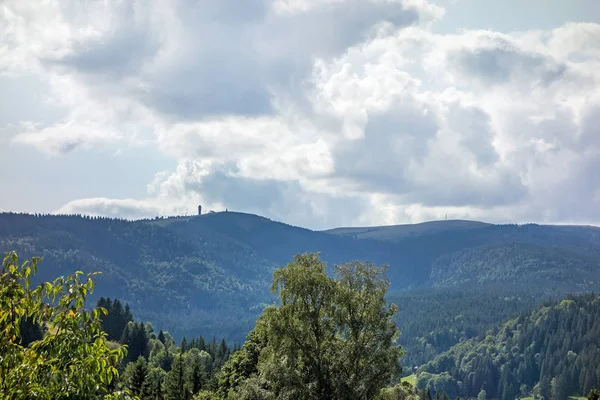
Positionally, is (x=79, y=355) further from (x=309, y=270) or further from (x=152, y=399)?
(x=152, y=399)

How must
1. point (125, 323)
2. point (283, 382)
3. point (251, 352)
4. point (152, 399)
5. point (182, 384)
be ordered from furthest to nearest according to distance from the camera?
point (125, 323) < point (182, 384) < point (152, 399) < point (251, 352) < point (283, 382)

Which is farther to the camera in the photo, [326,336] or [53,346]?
[326,336]

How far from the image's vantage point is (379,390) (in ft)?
174

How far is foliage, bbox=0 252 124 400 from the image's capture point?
16.4 meters

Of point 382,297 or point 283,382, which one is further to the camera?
point 382,297

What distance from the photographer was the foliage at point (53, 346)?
646 inches

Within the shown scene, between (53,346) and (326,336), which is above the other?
(53,346)

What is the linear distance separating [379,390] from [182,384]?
64.0m

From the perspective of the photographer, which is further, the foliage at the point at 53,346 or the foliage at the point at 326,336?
the foliage at the point at 326,336

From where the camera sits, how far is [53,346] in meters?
16.9

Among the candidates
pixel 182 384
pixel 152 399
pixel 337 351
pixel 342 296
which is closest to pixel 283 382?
pixel 337 351

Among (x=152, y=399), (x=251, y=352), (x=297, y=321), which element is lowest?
(x=152, y=399)

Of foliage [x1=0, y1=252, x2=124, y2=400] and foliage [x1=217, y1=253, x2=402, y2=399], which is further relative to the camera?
foliage [x1=217, y1=253, x2=402, y2=399]

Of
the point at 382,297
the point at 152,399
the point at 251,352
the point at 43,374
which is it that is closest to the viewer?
the point at 43,374
